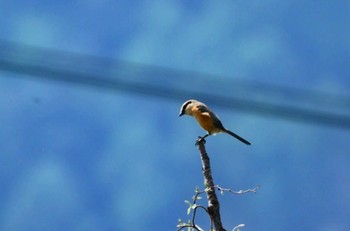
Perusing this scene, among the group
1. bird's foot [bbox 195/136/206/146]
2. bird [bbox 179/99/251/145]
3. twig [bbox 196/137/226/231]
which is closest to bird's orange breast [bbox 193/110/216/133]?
bird [bbox 179/99/251/145]

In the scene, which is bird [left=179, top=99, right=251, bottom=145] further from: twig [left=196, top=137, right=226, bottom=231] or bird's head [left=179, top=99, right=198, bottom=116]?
twig [left=196, top=137, right=226, bottom=231]

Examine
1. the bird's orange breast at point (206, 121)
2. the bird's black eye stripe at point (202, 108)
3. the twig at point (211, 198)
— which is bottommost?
the twig at point (211, 198)

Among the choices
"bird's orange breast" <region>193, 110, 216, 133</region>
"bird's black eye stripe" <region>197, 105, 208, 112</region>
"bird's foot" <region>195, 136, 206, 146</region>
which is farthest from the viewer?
"bird's black eye stripe" <region>197, 105, 208, 112</region>

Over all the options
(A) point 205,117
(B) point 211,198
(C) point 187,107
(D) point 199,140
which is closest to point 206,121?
(A) point 205,117

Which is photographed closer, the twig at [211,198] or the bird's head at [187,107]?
the twig at [211,198]

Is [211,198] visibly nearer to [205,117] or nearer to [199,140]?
[199,140]

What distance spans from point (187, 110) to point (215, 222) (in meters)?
2.80

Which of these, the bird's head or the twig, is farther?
the bird's head

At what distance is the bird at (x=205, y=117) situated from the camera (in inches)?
307

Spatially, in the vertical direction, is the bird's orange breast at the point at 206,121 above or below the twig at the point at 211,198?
above

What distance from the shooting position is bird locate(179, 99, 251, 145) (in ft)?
25.6

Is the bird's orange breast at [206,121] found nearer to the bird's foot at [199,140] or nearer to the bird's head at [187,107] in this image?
the bird's head at [187,107]

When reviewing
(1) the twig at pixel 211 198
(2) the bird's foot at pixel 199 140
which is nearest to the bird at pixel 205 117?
(2) the bird's foot at pixel 199 140

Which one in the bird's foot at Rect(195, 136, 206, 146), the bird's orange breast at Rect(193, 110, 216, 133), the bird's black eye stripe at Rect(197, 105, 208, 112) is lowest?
the bird's foot at Rect(195, 136, 206, 146)
